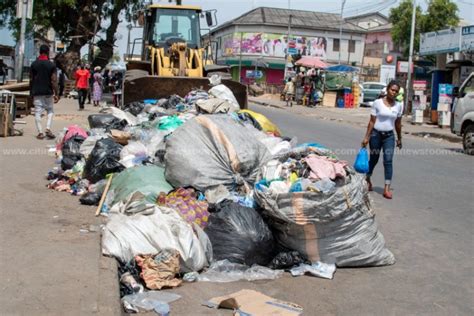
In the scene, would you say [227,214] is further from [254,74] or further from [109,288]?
[254,74]

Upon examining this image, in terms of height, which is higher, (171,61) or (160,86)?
(171,61)

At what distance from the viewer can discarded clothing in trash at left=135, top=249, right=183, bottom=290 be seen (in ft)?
14.6

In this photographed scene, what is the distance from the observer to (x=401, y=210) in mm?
7488

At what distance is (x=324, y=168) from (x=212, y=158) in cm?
129

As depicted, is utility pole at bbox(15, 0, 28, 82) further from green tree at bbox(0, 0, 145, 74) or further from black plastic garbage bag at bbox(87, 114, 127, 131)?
green tree at bbox(0, 0, 145, 74)

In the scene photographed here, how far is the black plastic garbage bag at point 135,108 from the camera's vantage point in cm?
1184

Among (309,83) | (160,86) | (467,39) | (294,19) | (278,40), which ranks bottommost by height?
(160,86)

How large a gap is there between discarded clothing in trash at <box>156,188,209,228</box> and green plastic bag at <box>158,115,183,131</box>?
7.83ft

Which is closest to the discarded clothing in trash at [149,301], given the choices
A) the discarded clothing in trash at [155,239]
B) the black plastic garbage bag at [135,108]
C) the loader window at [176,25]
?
the discarded clothing in trash at [155,239]

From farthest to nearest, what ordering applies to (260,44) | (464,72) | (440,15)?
(260,44) → (440,15) → (464,72)

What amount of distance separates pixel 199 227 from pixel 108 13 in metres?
30.0

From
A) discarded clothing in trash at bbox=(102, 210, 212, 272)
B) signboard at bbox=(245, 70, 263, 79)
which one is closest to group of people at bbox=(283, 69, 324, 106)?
signboard at bbox=(245, 70, 263, 79)

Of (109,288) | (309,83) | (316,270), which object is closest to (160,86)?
(316,270)

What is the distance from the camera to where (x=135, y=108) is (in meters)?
12.0
